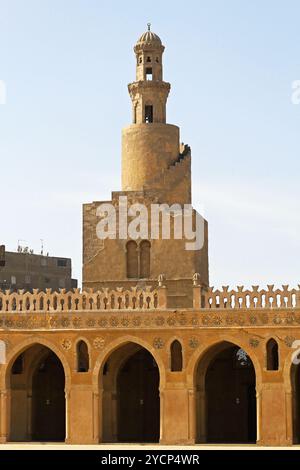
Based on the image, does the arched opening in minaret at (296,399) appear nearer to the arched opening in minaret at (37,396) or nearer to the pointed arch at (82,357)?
the pointed arch at (82,357)

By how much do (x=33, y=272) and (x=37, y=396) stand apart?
91.2ft

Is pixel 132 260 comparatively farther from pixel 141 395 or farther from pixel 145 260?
pixel 141 395

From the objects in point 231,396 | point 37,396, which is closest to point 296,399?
point 231,396

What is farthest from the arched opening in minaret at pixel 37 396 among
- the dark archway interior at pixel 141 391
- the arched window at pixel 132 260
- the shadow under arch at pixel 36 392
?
the arched window at pixel 132 260

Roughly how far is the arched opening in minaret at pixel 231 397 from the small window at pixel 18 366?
20.6ft

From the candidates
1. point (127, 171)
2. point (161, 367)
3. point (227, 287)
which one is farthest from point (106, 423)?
point (127, 171)

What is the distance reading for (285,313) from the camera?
133 feet

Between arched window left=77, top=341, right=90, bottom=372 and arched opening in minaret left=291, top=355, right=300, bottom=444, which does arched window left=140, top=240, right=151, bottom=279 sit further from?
arched opening in minaret left=291, top=355, right=300, bottom=444

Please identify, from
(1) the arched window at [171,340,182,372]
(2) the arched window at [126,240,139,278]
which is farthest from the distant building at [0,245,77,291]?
(1) the arched window at [171,340,182,372]

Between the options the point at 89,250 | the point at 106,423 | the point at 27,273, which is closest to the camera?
the point at 106,423

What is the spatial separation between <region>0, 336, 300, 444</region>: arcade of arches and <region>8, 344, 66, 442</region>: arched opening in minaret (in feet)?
0.11

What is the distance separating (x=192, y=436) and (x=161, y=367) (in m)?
2.34

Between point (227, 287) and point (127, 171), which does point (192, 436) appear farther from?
point (127, 171)

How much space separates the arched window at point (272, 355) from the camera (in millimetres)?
40625
